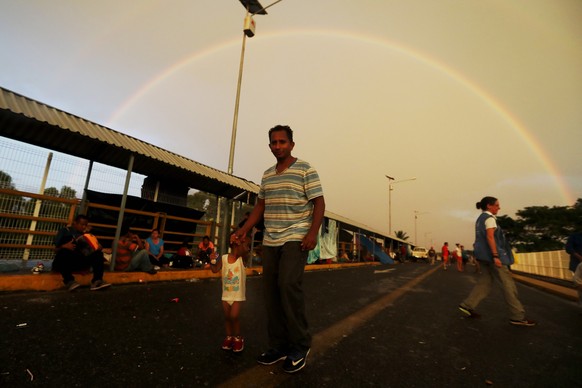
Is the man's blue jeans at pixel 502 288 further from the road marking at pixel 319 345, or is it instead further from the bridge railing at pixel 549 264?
the bridge railing at pixel 549 264

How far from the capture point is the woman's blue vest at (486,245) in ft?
14.6

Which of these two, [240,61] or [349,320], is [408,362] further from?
[240,61]

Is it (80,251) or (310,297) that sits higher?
(80,251)

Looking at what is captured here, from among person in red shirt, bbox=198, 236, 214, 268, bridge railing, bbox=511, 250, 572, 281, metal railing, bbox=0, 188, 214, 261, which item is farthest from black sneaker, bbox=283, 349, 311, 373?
bridge railing, bbox=511, 250, 572, 281

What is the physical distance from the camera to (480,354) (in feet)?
8.82

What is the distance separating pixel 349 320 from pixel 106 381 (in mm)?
2812

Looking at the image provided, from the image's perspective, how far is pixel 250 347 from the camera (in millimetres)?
2590

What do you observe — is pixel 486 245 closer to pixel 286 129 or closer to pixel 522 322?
pixel 522 322

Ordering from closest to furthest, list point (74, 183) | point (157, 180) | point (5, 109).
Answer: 1. point (5, 109)
2. point (74, 183)
3. point (157, 180)

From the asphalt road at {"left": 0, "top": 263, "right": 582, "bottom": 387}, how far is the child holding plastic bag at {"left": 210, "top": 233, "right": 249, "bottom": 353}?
0.12m

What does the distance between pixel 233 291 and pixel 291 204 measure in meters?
0.97

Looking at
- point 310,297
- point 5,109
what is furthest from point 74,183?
point 310,297

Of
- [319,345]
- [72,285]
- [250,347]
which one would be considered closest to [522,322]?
[319,345]

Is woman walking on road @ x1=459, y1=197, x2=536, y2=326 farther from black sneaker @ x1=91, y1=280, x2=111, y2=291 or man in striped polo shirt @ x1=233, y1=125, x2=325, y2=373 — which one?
black sneaker @ x1=91, y1=280, x2=111, y2=291
